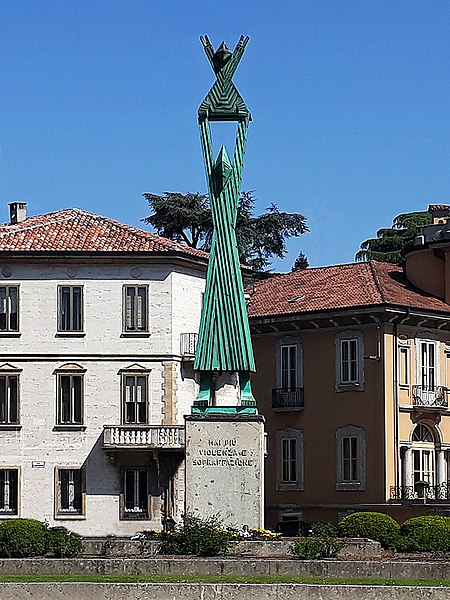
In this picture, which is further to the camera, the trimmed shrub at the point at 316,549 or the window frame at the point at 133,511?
the window frame at the point at 133,511

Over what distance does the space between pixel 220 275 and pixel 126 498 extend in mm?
15776

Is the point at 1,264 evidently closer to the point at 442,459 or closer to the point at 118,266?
the point at 118,266

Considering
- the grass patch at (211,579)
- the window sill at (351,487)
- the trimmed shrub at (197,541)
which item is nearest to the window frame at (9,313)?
the window sill at (351,487)

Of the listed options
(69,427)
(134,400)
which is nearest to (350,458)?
(134,400)

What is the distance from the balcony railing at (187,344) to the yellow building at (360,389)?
569 cm

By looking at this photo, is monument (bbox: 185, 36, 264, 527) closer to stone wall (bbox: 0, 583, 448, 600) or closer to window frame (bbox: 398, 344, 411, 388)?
stone wall (bbox: 0, 583, 448, 600)

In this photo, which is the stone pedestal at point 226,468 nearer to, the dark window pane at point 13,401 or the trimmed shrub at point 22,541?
the trimmed shrub at point 22,541

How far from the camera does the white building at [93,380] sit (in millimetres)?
57344

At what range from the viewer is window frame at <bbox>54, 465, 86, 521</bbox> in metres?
57.1

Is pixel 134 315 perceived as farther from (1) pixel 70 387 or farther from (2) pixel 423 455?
(2) pixel 423 455

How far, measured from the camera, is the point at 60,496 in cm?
5744

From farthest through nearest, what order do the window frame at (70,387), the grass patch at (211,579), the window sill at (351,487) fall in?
the window sill at (351,487) → the window frame at (70,387) → the grass patch at (211,579)

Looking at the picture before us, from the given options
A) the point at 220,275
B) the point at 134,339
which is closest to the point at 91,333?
the point at 134,339

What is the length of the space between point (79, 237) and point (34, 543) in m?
24.3
